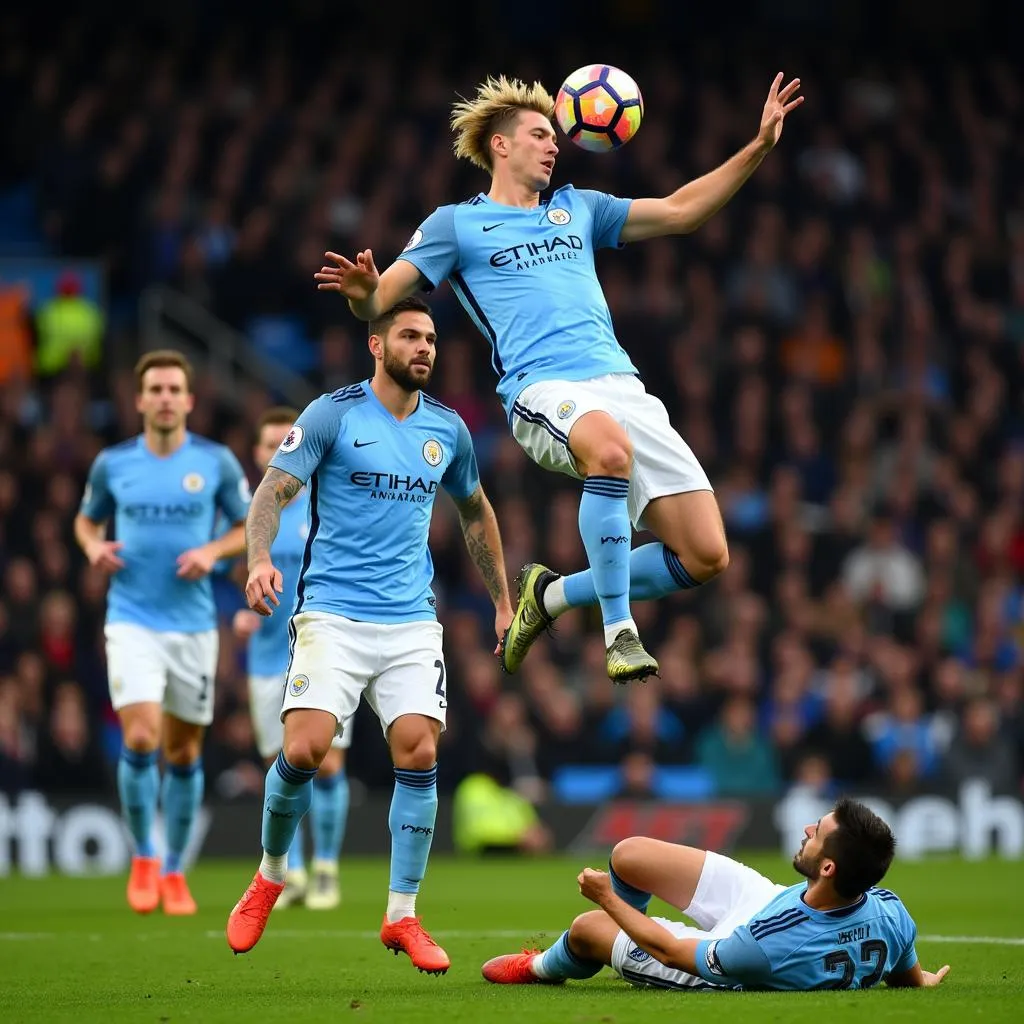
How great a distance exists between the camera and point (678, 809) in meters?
16.8

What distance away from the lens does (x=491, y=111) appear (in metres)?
8.96

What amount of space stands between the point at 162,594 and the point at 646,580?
4.08m

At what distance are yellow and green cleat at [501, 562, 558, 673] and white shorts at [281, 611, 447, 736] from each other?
51cm

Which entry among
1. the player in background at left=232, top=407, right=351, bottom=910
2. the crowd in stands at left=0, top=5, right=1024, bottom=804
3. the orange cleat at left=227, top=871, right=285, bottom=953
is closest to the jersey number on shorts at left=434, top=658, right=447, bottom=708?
the orange cleat at left=227, top=871, right=285, bottom=953

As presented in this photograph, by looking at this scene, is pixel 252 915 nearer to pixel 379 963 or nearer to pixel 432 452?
pixel 379 963

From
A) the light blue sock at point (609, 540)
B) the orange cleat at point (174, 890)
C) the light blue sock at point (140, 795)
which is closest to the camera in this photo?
the light blue sock at point (609, 540)

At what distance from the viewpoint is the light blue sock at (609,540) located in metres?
8.48

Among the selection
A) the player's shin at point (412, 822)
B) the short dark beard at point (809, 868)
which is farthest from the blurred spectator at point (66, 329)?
the short dark beard at point (809, 868)

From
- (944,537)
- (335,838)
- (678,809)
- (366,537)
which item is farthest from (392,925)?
(944,537)

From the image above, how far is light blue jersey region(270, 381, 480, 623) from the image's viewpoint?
27.9ft

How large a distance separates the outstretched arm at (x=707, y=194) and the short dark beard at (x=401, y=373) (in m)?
1.24

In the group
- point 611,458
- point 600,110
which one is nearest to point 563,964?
point 611,458

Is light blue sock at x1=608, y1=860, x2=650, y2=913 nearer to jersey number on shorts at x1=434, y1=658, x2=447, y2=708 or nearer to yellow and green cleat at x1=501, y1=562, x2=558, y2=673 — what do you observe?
jersey number on shorts at x1=434, y1=658, x2=447, y2=708

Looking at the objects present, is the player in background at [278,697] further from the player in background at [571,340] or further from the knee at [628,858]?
the knee at [628,858]
